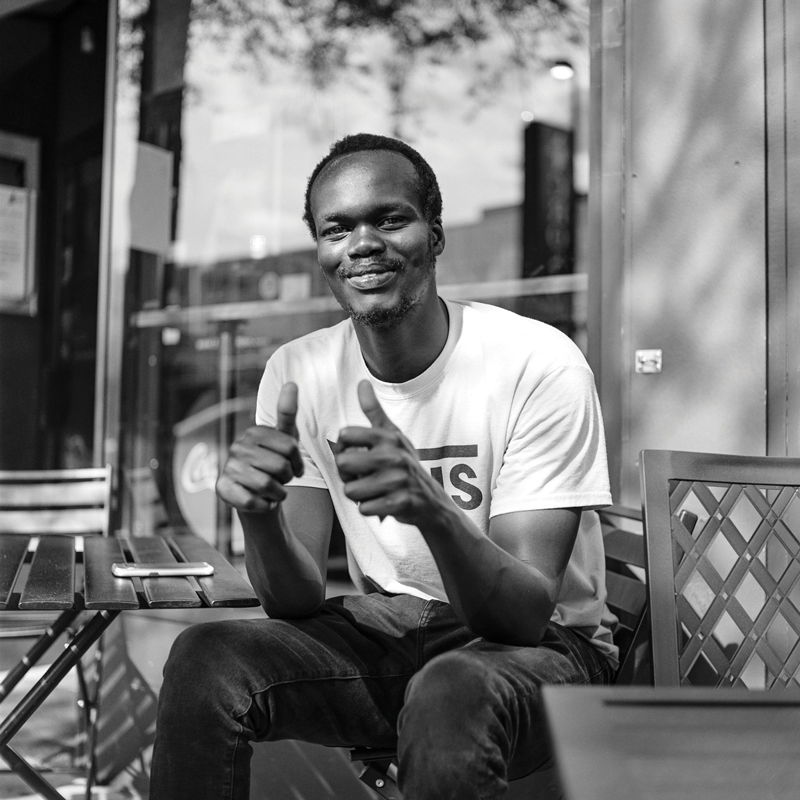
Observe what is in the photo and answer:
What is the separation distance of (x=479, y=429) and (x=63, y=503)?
7.29 ft

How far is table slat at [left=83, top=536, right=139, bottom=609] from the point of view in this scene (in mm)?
1946

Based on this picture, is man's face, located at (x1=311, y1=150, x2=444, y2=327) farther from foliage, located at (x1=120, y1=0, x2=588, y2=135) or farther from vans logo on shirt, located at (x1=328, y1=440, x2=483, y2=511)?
foliage, located at (x1=120, y1=0, x2=588, y2=135)

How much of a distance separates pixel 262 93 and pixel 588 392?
11.8ft

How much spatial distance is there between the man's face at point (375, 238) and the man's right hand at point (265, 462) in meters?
0.57

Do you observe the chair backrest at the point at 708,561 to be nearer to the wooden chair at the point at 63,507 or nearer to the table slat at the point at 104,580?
the table slat at the point at 104,580

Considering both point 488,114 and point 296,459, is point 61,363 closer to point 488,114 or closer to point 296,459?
point 488,114

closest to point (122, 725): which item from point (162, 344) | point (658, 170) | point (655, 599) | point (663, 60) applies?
point (162, 344)

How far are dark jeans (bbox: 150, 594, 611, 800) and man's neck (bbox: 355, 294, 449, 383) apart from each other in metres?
0.50

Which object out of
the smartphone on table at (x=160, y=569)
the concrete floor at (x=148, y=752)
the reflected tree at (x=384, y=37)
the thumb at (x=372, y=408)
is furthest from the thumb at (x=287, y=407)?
the reflected tree at (x=384, y=37)

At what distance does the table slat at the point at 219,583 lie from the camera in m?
2.06

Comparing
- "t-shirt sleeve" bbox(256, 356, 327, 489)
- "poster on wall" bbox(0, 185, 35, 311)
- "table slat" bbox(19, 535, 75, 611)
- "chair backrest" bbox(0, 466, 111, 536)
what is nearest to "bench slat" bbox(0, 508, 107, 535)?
"chair backrest" bbox(0, 466, 111, 536)

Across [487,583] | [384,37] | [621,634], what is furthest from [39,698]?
[384,37]

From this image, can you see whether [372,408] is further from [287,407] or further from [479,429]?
[479,429]

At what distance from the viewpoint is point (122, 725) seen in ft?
12.2
